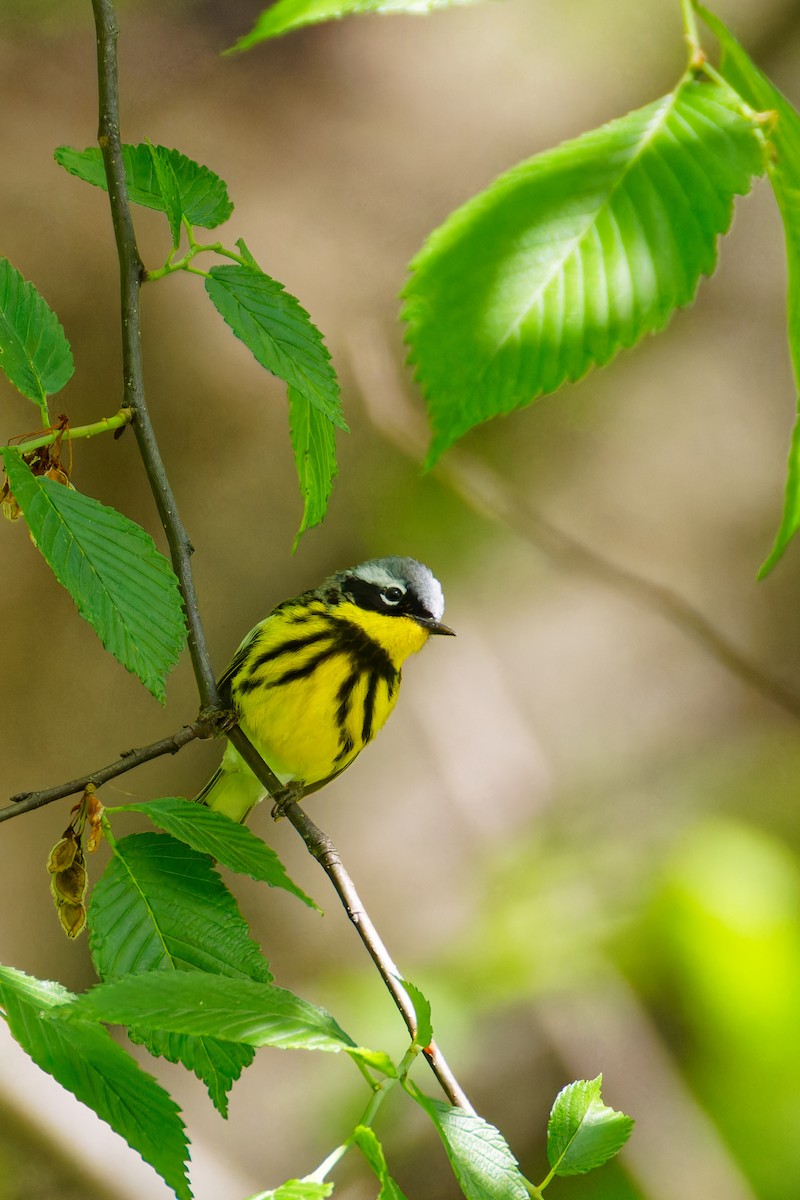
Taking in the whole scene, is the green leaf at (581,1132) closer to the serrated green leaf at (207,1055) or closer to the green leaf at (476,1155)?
the green leaf at (476,1155)

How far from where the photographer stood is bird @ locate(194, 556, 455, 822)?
1930 mm

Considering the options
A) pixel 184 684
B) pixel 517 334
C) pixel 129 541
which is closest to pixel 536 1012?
pixel 184 684

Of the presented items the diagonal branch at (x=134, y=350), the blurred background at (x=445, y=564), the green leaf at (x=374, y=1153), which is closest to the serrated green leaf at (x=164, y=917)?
the diagonal branch at (x=134, y=350)

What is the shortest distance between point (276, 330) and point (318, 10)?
0.29m

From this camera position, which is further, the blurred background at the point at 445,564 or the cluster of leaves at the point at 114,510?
the blurred background at the point at 445,564

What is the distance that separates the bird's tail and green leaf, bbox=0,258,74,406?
1213 millimetres

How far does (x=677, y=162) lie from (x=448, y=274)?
5.2 inches

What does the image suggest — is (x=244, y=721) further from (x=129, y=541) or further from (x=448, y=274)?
(x=448, y=274)

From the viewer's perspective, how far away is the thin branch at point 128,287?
0.99 meters

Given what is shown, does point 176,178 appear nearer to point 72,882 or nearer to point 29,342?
point 29,342

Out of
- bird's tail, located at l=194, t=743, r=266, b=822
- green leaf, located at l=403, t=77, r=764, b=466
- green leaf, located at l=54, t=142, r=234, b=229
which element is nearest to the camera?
green leaf, located at l=403, t=77, r=764, b=466

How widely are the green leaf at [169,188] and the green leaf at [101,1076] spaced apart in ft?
1.88

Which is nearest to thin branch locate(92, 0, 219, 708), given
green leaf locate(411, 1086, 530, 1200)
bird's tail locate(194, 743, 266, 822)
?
green leaf locate(411, 1086, 530, 1200)

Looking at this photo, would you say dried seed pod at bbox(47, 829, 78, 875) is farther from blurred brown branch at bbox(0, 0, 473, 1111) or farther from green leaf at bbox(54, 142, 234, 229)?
green leaf at bbox(54, 142, 234, 229)
